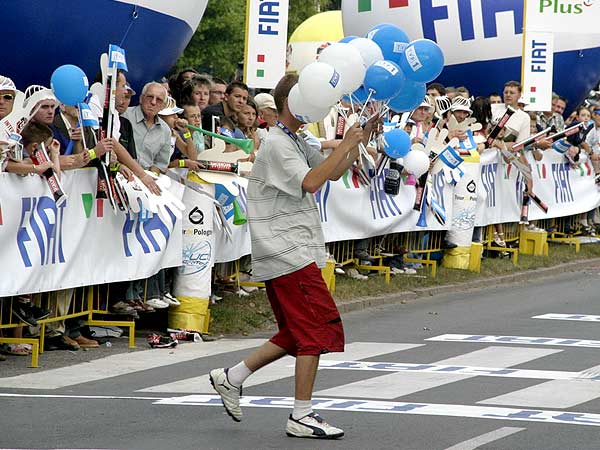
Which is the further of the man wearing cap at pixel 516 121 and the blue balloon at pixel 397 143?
the man wearing cap at pixel 516 121

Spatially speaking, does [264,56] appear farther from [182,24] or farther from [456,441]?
[456,441]

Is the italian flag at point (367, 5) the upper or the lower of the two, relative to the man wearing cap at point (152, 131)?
upper

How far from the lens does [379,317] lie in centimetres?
1495

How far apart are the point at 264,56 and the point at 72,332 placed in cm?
455

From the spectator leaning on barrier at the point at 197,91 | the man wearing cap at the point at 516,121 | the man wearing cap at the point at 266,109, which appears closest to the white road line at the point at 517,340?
the spectator leaning on barrier at the point at 197,91

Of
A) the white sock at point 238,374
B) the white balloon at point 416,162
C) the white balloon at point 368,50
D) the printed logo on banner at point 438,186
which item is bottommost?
the white sock at point 238,374

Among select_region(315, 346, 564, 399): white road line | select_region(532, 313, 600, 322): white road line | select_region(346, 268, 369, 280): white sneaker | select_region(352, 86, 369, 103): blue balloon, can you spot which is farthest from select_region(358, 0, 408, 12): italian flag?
select_region(352, 86, 369, 103): blue balloon

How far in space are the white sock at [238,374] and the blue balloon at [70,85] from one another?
357 centimetres

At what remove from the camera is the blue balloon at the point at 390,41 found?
962 cm

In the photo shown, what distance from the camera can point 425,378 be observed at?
1047cm

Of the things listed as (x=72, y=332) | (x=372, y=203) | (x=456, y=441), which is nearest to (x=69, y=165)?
(x=72, y=332)

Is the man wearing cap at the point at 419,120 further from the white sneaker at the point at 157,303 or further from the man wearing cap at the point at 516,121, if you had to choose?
the white sneaker at the point at 157,303

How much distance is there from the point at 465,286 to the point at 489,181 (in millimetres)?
2696

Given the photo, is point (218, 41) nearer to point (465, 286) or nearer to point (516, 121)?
point (516, 121)
